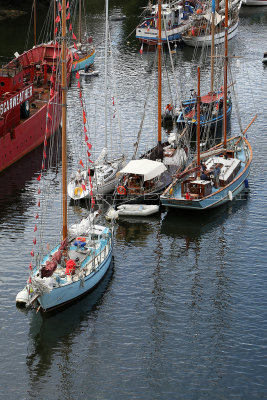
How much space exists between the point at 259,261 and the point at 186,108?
40.4m

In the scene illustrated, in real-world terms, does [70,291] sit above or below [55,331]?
above

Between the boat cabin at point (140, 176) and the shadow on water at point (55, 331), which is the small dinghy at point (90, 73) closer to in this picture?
the boat cabin at point (140, 176)

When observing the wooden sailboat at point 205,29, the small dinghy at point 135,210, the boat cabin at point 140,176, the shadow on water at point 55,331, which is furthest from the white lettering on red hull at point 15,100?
the wooden sailboat at point 205,29

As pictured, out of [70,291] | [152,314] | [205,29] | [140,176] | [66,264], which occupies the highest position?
[205,29]

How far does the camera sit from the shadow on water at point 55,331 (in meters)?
54.5

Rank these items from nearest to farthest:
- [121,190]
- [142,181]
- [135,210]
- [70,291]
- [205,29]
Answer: [70,291]
[135,210]
[121,190]
[142,181]
[205,29]

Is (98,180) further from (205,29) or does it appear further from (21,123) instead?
(205,29)

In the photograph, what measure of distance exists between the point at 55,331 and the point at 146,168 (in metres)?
25.2

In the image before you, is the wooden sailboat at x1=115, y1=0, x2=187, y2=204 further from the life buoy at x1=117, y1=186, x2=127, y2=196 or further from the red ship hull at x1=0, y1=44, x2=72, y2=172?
the red ship hull at x1=0, y1=44, x2=72, y2=172

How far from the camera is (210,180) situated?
80062 mm

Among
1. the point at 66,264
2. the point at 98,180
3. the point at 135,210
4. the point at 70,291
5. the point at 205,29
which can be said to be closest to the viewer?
the point at 70,291

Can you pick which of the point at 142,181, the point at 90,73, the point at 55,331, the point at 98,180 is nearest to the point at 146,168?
the point at 142,181

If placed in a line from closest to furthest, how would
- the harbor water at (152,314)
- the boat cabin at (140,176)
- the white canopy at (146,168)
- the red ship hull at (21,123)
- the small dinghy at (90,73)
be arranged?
the harbor water at (152,314) < the white canopy at (146,168) < the boat cabin at (140,176) < the red ship hull at (21,123) < the small dinghy at (90,73)

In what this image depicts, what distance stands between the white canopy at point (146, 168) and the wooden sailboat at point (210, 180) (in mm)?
2022
